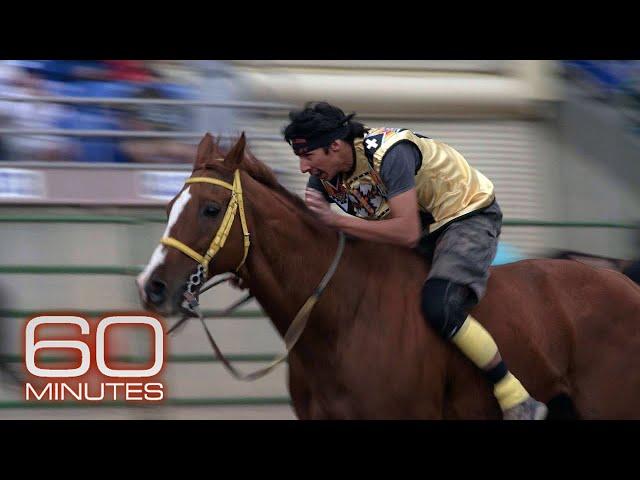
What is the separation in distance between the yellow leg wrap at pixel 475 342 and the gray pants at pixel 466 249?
0.18 metres

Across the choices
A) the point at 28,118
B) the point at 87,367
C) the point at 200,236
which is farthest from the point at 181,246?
the point at 28,118

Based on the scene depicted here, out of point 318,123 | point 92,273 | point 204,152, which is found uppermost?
point 318,123

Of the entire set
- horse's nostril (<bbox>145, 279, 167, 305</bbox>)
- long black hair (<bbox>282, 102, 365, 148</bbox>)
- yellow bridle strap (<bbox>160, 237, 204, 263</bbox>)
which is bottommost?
horse's nostril (<bbox>145, 279, 167, 305</bbox>)

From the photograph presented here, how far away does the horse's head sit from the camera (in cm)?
400

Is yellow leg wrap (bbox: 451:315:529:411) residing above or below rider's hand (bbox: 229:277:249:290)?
below

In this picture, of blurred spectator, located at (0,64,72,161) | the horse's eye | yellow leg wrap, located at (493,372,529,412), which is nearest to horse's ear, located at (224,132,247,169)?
the horse's eye

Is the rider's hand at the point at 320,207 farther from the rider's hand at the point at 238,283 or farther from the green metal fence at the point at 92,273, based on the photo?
the green metal fence at the point at 92,273

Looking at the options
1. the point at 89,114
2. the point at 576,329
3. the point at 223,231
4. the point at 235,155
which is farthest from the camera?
the point at 89,114

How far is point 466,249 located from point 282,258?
2.72 feet

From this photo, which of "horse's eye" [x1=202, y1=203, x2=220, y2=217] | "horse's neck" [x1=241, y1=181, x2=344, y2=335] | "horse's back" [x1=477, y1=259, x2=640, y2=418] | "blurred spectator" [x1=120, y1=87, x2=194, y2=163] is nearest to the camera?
"horse's eye" [x1=202, y1=203, x2=220, y2=217]

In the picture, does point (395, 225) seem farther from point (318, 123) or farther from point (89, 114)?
point (89, 114)

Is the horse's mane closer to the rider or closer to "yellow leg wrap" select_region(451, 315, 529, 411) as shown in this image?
the rider

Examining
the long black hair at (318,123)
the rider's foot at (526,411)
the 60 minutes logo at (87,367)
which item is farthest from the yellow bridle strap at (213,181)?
the 60 minutes logo at (87,367)

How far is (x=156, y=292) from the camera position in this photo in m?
3.98
